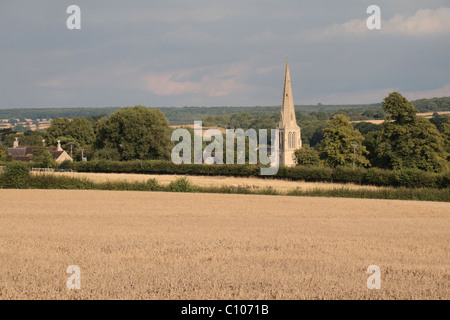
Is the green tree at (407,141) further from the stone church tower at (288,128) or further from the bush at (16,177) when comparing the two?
the stone church tower at (288,128)

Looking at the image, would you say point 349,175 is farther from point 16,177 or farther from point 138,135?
point 138,135

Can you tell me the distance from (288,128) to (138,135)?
1947 inches

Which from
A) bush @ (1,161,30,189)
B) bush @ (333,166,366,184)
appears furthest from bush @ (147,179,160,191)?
bush @ (333,166,366,184)

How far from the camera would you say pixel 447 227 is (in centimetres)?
2747

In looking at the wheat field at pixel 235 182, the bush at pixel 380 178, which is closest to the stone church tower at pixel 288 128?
the wheat field at pixel 235 182

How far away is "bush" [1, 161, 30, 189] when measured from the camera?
166 ft

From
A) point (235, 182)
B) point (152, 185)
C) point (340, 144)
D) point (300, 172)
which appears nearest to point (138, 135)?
point (340, 144)

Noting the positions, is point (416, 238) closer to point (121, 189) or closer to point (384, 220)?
point (384, 220)

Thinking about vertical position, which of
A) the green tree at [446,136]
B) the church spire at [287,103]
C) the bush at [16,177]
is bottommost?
the bush at [16,177]

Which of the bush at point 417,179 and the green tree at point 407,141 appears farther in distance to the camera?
the green tree at point 407,141

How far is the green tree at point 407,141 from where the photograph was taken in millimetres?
66125

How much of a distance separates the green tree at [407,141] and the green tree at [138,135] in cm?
4100

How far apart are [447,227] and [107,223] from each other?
17.9 meters

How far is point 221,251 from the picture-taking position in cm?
1719
